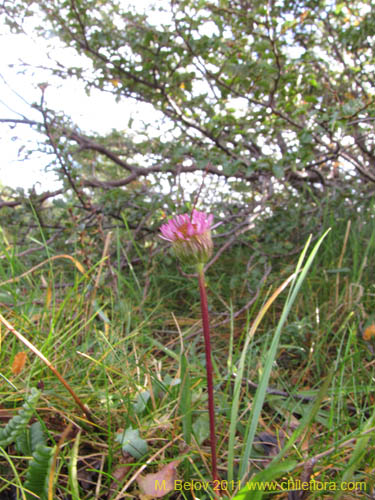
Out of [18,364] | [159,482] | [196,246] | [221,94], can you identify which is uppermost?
[221,94]

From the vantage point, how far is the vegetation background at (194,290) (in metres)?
0.79

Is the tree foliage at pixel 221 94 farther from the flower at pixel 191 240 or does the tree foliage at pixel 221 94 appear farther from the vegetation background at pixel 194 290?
the flower at pixel 191 240

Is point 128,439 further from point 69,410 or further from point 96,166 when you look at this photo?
point 96,166

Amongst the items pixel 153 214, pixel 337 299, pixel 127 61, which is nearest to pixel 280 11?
pixel 127 61

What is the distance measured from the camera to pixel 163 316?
1.73m

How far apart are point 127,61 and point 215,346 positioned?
149cm

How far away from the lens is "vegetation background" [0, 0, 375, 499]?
0.79 m

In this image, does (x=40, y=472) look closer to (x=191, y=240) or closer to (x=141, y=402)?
(x=141, y=402)

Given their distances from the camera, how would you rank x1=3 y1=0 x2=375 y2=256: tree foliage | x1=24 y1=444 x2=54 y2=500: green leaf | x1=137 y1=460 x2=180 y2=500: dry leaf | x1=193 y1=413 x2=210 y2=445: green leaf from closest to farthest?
x1=24 y1=444 x2=54 y2=500: green leaf < x1=137 y1=460 x2=180 y2=500: dry leaf < x1=193 y1=413 x2=210 y2=445: green leaf < x1=3 y1=0 x2=375 y2=256: tree foliage

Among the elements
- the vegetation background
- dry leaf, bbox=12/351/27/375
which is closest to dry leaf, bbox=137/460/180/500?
the vegetation background

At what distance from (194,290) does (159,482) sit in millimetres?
1048

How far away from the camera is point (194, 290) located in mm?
1762

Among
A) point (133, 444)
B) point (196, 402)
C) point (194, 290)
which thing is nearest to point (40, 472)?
point (133, 444)

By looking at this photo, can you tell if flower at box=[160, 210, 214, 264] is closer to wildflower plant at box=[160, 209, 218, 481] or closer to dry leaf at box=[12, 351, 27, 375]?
wildflower plant at box=[160, 209, 218, 481]
